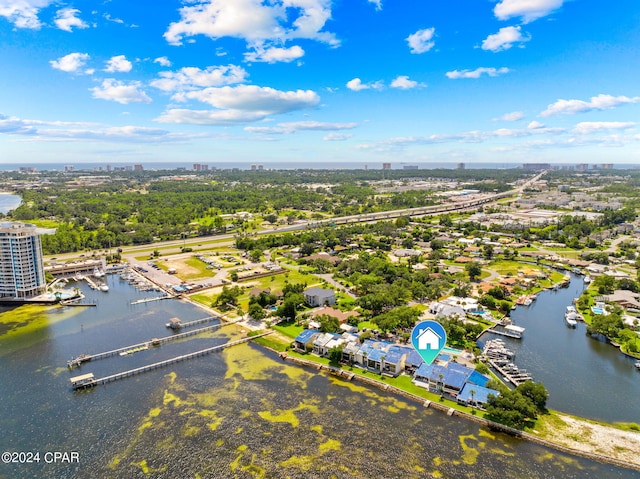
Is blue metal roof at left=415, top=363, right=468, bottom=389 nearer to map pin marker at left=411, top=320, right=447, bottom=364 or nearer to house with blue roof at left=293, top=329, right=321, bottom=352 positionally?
map pin marker at left=411, top=320, right=447, bottom=364

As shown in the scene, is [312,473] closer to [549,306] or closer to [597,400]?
[597,400]

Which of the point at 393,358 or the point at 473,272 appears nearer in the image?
the point at 393,358

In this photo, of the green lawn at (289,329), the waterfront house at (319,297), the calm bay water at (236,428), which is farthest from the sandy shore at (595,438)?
the waterfront house at (319,297)

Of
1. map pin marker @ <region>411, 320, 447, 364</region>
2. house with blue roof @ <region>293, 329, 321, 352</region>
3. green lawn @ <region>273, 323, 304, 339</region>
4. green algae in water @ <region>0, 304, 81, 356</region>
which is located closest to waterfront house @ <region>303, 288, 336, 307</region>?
green lawn @ <region>273, 323, 304, 339</region>

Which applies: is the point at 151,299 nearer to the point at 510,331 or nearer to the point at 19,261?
the point at 19,261

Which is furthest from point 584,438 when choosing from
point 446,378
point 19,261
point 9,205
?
point 9,205

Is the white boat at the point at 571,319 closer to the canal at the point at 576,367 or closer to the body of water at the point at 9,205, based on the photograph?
the canal at the point at 576,367

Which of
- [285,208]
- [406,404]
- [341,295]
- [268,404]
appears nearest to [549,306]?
[341,295]
